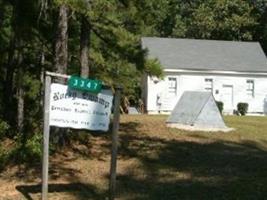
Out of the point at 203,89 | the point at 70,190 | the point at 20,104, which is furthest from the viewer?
the point at 203,89

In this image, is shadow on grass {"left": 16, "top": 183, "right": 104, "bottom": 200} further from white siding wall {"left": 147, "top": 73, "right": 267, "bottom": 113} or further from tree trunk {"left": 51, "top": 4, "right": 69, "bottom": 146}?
white siding wall {"left": 147, "top": 73, "right": 267, "bottom": 113}

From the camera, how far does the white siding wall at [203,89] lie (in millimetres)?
41125

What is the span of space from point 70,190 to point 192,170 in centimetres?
295

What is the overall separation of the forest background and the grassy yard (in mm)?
1333

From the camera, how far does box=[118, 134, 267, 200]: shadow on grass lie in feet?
33.7

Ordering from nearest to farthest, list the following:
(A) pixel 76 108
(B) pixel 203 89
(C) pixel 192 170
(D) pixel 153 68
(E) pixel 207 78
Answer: (A) pixel 76 108
(C) pixel 192 170
(D) pixel 153 68
(B) pixel 203 89
(E) pixel 207 78

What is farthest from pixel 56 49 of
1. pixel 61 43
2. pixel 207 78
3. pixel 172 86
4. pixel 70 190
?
pixel 207 78

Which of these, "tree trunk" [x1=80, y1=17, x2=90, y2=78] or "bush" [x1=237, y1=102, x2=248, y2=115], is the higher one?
"tree trunk" [x1=80, y1=17, x2=90, y2=78]

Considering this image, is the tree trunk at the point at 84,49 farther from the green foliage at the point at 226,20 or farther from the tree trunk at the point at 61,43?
the green foliage at the point at 226,20

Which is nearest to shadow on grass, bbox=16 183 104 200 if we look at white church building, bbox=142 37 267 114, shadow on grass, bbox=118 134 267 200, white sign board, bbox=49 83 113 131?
shadow on grass, bbox=118 134 267 200

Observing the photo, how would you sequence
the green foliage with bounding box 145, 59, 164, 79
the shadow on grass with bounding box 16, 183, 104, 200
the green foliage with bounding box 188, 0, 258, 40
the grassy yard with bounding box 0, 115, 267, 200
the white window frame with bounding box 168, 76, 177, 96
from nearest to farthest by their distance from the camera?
the shadow on grass with bounding box 16, 183, 104, 200, the grassy yard with bounding box 0, 115, 267, 200, the green foliage with bounding box 145, 59, 164, 79, the white window frame with bounding box 168, 76, 177, 96, the green foliage with bounding box 188, 0, 258, 40

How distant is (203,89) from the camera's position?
135ft

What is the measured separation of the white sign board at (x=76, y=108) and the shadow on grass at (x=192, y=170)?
4.81 feet

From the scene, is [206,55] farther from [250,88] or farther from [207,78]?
[250,88]
